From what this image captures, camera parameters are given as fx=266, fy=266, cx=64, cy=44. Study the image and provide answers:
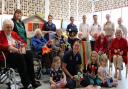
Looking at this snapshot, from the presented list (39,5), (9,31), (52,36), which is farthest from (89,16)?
(9,31)

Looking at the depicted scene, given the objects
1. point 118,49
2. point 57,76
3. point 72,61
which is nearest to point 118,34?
point 118,49

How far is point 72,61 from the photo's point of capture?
16.1ft

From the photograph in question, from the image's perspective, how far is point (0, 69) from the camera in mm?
4078

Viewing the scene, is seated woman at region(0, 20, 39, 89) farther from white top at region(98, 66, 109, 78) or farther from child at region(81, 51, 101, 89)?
white top at region(98, 66, 109, 78)

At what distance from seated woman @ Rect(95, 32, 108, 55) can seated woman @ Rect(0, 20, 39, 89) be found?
225 centimetres

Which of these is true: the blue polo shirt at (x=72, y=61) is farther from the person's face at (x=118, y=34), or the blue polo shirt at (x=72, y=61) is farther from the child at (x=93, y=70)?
the person's face at (x=118, y=34)

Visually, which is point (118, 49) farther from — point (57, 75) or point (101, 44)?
point (57, 75)

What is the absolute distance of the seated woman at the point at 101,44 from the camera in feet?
20.0

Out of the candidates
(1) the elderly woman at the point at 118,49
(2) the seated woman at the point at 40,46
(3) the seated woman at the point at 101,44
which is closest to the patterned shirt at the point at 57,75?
(2) the seated woman at the point at 40,46

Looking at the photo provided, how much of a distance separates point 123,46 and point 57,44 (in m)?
1.43

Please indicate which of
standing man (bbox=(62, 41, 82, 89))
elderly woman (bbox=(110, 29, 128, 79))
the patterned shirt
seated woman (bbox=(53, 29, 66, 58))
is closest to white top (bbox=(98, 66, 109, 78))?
standing man (bbox=(62, 41, 82, 89))

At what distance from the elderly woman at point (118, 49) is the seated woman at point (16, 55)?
2.03 m

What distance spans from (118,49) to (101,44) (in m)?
0.56

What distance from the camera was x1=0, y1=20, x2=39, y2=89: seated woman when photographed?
4082mm
